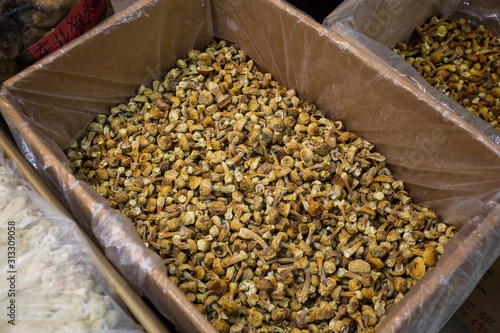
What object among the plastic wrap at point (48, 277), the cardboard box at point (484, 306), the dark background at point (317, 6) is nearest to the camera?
the plastic wrap at point (48, 277)

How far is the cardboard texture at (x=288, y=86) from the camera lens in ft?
3.10

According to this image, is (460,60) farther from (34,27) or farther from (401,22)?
(34,27)

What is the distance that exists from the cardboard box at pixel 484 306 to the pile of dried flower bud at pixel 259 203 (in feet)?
1.00

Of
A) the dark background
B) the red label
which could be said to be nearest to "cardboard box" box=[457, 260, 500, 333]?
the dark background

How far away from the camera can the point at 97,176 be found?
126 cm

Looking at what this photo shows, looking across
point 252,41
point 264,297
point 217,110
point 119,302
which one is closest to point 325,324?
point 264,297

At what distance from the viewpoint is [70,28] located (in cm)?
127

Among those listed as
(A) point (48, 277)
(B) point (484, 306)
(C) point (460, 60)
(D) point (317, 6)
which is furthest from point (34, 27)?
(B) point (484, 306)

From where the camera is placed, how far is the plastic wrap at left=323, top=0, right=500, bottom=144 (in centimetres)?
120

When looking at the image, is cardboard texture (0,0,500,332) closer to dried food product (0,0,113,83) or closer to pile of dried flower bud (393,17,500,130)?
dried food product (0,0,113,83)

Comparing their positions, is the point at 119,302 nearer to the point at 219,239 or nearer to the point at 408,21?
the point at 219,239

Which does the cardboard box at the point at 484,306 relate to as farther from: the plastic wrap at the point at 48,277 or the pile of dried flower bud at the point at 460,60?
the plastic wrap at the point at 48,277

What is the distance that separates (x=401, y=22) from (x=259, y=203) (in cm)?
79

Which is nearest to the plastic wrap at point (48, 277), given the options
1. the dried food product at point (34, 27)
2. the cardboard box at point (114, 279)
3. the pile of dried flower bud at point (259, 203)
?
the cardboard box at point (114, 279)
